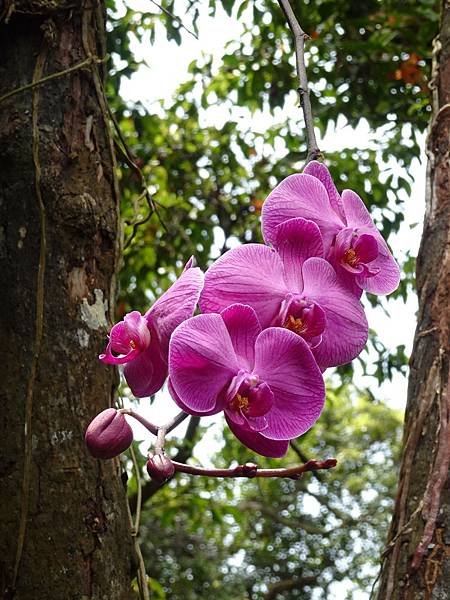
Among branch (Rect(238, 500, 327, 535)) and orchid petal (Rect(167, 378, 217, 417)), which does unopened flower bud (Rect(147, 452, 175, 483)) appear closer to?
orchid petal (Rect(167, 378, 217, 417))

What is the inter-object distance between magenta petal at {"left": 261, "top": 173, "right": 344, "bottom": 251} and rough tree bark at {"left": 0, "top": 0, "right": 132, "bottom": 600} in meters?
0.42

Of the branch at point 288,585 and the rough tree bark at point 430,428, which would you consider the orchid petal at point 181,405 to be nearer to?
the rough tree bark at point 430,428

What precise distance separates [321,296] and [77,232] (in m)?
0.51

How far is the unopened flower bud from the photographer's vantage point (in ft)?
1.16

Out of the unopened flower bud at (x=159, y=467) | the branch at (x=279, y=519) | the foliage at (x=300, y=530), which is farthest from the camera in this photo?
the foliage at (x=300, y=530)

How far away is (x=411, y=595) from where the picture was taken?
1.02 metres

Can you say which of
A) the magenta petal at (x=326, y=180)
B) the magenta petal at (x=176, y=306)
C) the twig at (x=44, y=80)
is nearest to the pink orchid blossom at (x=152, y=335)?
the magenta petal at (x=176, y=306)

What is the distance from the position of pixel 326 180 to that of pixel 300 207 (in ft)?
0.13

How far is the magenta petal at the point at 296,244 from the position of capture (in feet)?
1.43

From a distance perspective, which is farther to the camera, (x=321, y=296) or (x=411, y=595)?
(x=411, y=595)

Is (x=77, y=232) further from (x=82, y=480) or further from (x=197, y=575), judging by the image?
(x=197, y=575)

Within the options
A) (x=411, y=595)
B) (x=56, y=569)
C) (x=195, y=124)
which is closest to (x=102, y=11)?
(x=56, y=569)

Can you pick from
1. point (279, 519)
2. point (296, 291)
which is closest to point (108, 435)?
point (296, 291)

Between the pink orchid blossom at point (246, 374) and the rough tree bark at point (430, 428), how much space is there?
0.70m
